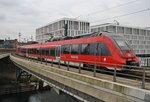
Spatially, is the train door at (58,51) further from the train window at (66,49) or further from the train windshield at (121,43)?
the train windshield at (121,43)

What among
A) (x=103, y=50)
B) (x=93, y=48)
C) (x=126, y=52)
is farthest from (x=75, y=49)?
(x=126, y=52)

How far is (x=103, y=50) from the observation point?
16.1m

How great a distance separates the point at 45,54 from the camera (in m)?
32.1

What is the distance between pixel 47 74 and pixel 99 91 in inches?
374

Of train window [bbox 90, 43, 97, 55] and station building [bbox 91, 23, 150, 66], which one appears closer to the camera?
train window [bbox 90, 43, 97, 55]

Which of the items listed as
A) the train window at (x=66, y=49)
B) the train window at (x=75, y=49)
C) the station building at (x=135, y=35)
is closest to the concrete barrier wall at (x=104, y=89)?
the train window at (x=75, y=49)

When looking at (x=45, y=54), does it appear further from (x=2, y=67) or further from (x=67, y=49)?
(x=2, y=67)

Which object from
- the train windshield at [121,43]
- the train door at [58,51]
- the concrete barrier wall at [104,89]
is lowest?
the concrete barrier wall at [104,89]

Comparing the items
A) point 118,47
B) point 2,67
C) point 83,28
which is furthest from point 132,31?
point 118,47

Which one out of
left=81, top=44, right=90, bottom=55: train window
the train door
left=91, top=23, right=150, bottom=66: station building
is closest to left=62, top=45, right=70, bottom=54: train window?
the train door

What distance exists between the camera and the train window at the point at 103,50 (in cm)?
1560

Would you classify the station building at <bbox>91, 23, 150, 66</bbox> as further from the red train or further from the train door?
the red train

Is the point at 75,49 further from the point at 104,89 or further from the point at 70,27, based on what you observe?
the point at 70,27

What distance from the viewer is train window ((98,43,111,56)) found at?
51.2 feet
